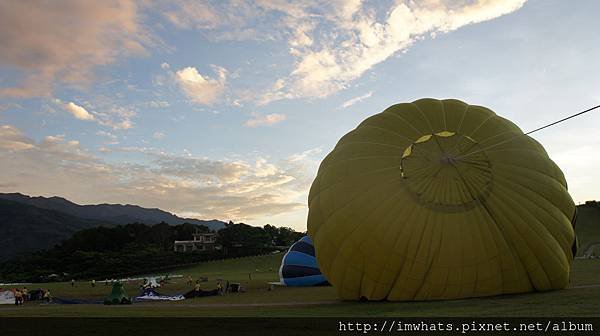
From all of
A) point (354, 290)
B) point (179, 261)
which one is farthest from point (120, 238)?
point (354, 290)

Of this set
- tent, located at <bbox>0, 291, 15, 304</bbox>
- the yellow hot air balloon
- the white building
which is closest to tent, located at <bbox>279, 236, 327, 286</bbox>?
the yellow hot air balloon

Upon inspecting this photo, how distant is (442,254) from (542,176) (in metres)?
4.48

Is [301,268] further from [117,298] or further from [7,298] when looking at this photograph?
[7,298]

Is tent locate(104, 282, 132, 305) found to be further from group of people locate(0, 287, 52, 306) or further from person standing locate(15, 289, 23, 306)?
person standing locate(15, 289, 23, 306)

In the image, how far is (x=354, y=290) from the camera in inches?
610

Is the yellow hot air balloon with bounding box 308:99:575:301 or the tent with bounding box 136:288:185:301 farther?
the tent with bounding box 136:288:185:301

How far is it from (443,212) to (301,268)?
1457cm

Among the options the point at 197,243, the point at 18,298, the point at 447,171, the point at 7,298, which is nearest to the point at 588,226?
the point at 447,171

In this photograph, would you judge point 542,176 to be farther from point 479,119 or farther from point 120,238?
point 120,238

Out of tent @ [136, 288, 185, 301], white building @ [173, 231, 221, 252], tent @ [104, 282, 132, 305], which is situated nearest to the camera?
tent @ [104, 282, 132, 305]

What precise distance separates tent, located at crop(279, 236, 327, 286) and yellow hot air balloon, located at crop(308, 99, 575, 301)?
420 inches

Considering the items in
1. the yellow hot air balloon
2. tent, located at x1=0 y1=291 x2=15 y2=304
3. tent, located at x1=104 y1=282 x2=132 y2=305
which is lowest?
tent, located at x1=0 y1=291 x2=15 y2=304

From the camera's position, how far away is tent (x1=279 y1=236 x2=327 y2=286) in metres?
26.8

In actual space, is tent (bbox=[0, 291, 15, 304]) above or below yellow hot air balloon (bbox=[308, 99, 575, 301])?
below
